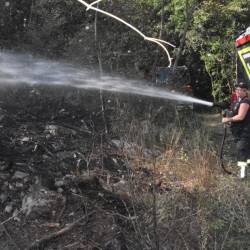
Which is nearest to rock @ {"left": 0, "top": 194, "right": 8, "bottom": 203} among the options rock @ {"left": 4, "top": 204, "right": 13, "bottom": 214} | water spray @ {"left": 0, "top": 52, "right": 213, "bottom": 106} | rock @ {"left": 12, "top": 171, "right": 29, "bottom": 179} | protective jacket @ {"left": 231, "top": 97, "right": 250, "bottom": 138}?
rock @ {"left": 4, "top": 204, "right": 13, "bottom": 214}

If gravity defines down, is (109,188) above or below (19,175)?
below

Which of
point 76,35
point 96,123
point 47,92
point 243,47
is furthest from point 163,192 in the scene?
point 76,35

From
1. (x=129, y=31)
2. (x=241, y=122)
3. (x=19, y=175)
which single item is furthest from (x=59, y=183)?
(x=129, y=31)

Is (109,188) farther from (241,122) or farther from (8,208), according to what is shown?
(241,122)

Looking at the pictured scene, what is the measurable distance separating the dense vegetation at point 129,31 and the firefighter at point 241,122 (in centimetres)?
345

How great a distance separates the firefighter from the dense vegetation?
3.45 meters

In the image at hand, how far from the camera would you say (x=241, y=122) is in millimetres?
7879

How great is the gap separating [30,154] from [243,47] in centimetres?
450

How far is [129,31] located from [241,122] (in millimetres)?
4352

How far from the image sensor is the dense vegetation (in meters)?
11.2

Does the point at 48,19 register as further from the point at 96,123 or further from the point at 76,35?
the point at 96,123

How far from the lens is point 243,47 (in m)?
8.98

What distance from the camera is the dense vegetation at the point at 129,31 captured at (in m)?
11.2

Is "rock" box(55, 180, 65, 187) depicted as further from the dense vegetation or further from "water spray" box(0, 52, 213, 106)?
the dense vegetation
